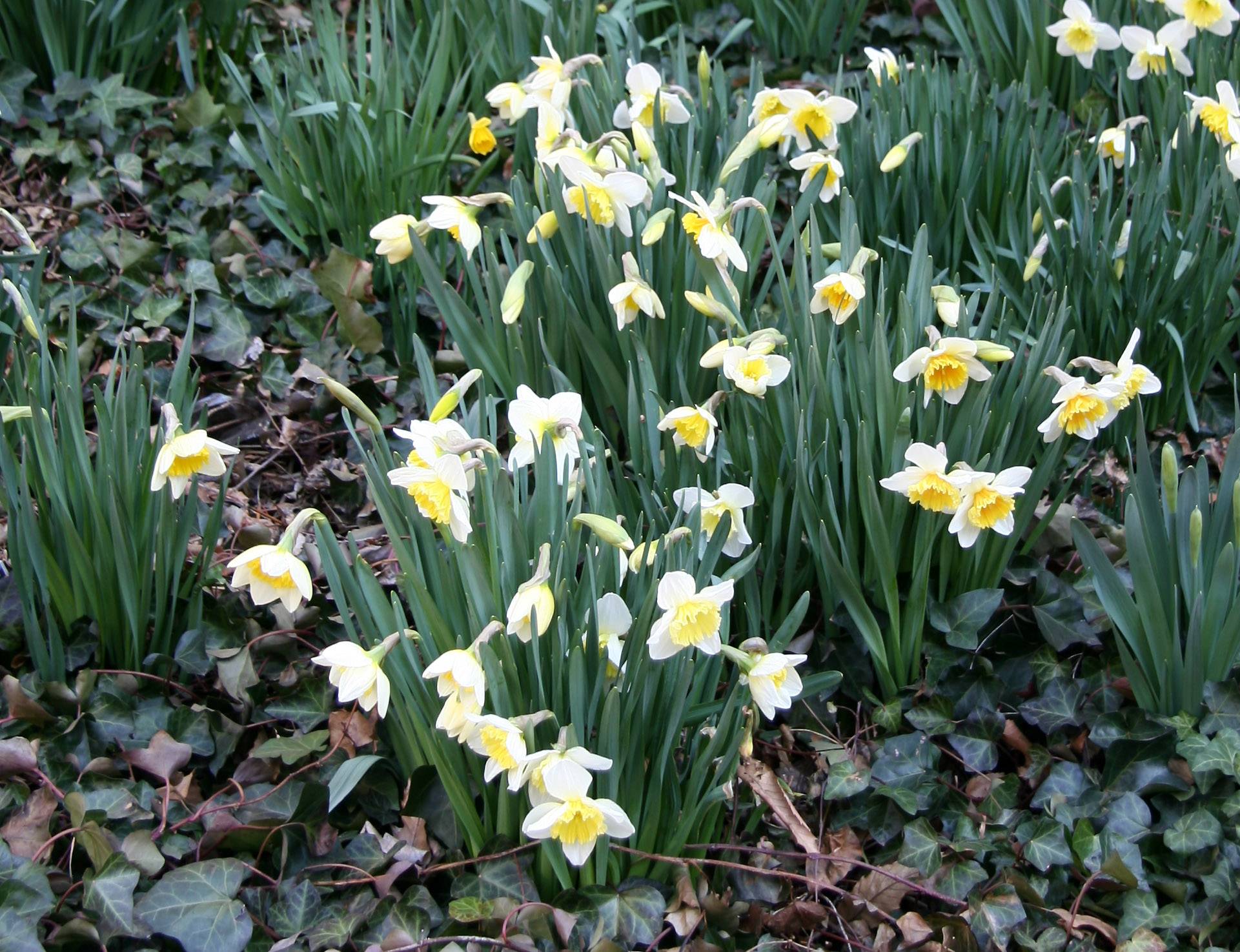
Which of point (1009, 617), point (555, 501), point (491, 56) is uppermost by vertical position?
point (491, 56)

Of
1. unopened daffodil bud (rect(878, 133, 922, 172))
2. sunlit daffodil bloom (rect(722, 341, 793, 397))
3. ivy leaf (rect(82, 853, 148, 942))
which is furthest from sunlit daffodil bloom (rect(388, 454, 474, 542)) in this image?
unopened daffodil bud (rect(878, 133, 922, 172))

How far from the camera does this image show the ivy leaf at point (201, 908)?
4.86 feet

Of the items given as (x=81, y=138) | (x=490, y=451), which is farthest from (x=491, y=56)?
(x=490, y=451)

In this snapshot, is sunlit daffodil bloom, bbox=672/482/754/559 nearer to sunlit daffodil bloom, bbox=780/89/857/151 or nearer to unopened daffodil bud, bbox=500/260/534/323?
unopened daffodil bud, bbox=500/260/534/323

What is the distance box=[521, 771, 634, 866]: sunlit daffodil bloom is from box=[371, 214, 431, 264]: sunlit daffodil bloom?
1.14 meters

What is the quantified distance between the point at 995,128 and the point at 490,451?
5.09ft

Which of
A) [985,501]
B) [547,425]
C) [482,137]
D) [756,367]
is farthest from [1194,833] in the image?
[482,137]

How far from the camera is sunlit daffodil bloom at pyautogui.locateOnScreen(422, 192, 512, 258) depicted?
2.06m

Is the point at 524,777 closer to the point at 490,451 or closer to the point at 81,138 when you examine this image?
the point at 490,451

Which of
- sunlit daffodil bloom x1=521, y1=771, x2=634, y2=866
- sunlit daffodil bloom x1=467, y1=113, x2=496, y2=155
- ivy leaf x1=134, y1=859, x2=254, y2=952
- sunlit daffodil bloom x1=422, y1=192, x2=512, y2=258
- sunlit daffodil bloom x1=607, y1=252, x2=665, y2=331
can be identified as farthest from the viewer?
sunlit daffodil bloom x1=467, y1=113, x2=496, y2=155

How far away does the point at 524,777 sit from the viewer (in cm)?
139

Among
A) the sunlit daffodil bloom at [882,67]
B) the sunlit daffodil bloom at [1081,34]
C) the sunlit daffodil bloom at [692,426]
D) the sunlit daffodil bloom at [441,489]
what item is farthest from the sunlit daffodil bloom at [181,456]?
the sunlit daffodil bloom at [1081,34]

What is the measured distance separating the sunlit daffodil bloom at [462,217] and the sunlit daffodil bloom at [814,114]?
0.67 metres

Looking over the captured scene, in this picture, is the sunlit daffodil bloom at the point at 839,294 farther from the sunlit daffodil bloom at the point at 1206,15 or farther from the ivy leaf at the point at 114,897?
the sunlit daffodil bloom at the point at 1206,15
